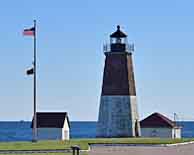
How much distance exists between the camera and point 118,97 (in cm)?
6894

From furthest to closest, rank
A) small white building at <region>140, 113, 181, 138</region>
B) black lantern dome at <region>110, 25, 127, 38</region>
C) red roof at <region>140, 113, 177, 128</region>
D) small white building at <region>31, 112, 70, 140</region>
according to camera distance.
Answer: red roof at <region>140, 113, 177, 128</region>, small white building at <region>140, 113, 181, 138</region>, black lantern dome at <region>110, 25, 127, 38</region>, small white building at <region>31, 112, 70, 140</region>

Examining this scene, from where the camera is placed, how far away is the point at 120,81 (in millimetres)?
69250

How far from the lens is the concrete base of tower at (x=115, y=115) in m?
68.8

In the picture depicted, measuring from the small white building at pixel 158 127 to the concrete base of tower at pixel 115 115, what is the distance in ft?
26.8

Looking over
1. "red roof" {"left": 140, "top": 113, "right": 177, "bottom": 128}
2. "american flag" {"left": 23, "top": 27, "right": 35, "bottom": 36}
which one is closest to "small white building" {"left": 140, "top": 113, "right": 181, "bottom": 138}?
"red roof" {"left": 140, "top": 113, "right": 177, "bottom": 128}

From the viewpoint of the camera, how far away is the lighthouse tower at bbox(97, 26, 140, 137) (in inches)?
2712

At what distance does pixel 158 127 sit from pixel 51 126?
1348cm

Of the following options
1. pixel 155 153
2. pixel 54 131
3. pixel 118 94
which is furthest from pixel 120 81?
pixel 155 153

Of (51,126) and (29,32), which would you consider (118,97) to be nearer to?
(51,126)

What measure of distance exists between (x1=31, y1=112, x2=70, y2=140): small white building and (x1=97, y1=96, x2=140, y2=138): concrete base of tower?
3405 mm

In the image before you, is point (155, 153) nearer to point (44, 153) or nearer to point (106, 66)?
point (44, 153)

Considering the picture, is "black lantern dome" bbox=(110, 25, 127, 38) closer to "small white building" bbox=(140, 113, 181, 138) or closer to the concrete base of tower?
the concrete base of tower

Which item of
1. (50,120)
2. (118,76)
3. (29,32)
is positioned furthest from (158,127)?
(29,32)

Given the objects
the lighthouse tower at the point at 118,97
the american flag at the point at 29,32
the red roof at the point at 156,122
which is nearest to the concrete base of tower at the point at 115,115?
the lighthouse tower at the point at 118,97
